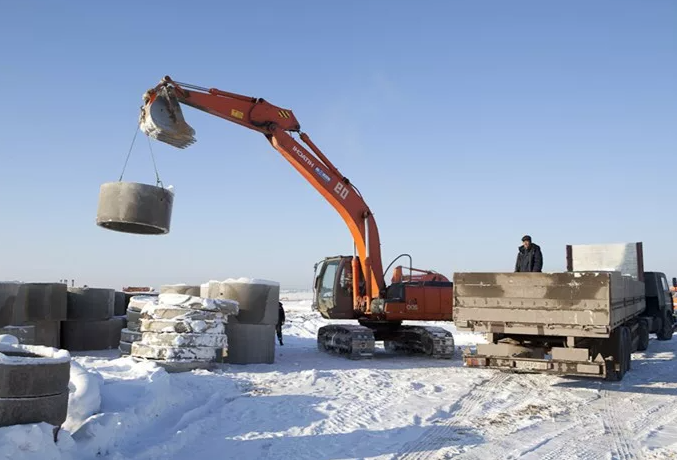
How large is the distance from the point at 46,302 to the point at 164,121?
4.86 m

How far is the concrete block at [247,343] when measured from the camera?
1218 cm

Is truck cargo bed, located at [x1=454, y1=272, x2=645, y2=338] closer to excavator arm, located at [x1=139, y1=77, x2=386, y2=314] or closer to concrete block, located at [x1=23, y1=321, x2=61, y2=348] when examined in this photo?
excavator arm, located at [x1=139, y1=77, x2=386, y2=314]

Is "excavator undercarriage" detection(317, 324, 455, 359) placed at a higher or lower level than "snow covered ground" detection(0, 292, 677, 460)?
higher

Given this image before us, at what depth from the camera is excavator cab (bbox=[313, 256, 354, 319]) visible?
15.9 metres

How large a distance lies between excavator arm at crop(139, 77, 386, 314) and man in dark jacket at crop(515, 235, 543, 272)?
468 cm

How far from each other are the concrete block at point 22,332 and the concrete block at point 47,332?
1.33ft

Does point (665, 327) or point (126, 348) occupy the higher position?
point (665, 327)

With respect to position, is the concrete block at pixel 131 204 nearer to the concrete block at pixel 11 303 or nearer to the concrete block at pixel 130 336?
the concrete block at pixel 130 336

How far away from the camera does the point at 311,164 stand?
1543 centimetres

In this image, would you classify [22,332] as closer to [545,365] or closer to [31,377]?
[31,377]

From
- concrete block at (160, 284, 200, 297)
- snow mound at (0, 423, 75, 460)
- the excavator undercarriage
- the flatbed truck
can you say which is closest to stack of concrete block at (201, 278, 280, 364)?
concrete block at (160, 284, 200, 297)

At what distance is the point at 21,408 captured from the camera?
4.96m

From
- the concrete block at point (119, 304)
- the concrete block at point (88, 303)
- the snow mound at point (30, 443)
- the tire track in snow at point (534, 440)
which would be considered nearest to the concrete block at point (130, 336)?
the concrete block at point (88, 303)

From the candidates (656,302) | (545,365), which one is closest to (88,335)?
(545,365)
